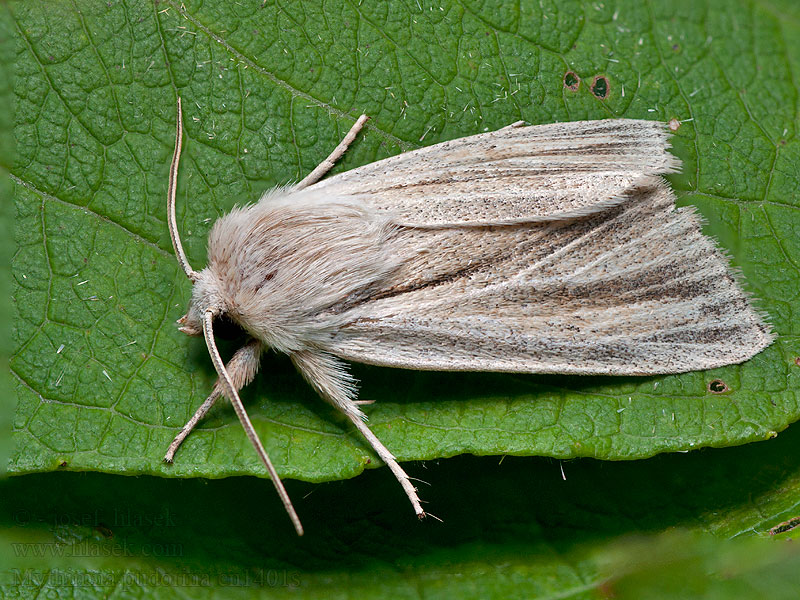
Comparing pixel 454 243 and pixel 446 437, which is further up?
pixel 454 243

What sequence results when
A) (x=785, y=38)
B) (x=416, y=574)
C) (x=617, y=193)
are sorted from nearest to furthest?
1. (x=617, y=193)
2. (x=416, y=574)
3. (x=785, y=38)

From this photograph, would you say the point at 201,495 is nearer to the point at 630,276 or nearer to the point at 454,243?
the point at 454,243

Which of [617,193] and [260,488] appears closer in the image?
[617,193]

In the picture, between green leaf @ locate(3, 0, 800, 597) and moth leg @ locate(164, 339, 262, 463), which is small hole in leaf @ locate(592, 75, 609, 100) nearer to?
green leaf @ locate(3, 0, 800, 597)

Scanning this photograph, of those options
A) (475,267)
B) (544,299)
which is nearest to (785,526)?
(544,299)

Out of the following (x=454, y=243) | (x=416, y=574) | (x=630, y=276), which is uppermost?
(x=454, y=243)

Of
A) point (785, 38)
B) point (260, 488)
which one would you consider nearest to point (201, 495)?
point (260, 488)
